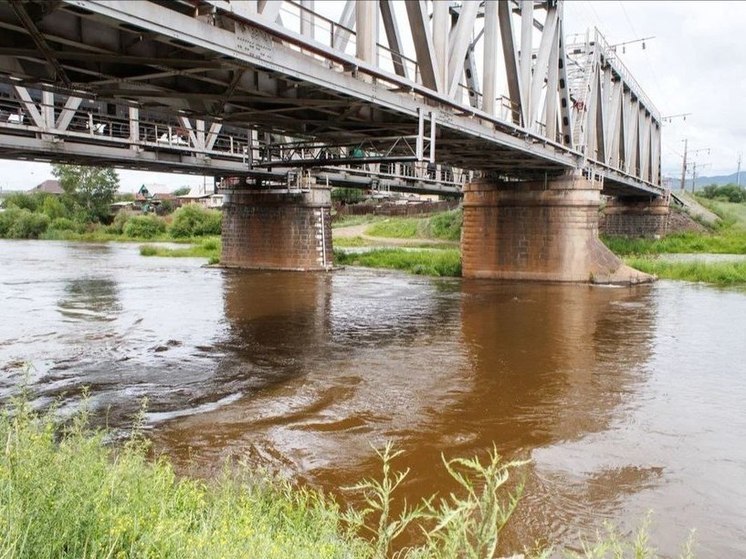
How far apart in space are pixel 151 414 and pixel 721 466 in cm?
761

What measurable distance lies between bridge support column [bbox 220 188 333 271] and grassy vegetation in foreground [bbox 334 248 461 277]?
4.43m

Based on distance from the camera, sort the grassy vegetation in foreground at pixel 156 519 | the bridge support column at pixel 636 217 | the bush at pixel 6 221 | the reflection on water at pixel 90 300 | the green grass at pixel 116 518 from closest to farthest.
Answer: the grassy vegetation in foreground at pixel 156 519, the green grass at pixel 116 518, the reflection on water at pixel 90 300, the bridge support column at pixel 636 217, the bush at pixel 6 221

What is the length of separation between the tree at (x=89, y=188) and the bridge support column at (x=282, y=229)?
49332 millimetres

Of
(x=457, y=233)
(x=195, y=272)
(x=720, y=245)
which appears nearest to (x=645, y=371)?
(x=195, y=272)

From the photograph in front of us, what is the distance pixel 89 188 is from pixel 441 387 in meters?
76.7

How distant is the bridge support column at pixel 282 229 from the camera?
34.1 metres

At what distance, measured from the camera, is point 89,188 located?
78.1 m

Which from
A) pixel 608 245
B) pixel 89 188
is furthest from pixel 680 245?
pixel 89 188

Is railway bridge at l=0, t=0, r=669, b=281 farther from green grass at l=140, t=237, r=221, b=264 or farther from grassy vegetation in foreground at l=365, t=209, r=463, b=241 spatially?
grassy vegetation in foreground at l=365, t=209, r=463, b=241

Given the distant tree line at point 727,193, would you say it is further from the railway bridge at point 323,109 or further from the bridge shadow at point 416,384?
the bridge shadow at point 416,384

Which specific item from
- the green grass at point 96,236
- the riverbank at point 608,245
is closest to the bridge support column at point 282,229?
the riverbank at point 608,245

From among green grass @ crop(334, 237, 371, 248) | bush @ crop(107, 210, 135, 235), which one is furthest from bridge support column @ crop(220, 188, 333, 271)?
bush @ crop(107, 210, 135, 235)

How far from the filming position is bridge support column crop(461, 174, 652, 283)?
2820 cm

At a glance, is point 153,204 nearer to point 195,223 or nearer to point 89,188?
point 89,188
